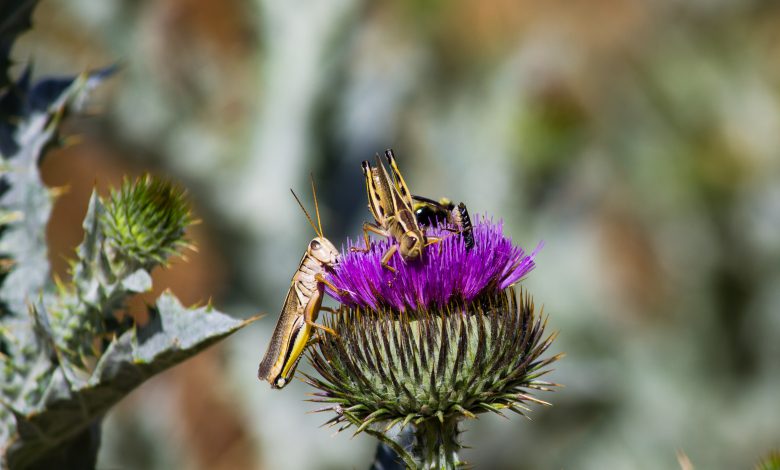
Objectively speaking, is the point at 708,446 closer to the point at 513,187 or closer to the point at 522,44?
the point at 513,187

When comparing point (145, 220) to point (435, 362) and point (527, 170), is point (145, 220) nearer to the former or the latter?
point (435, 362)

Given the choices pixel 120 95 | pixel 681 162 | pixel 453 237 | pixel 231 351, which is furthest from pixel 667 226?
pixel 453 237

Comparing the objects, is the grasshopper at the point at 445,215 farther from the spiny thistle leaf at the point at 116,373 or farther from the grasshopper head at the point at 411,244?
the spiny thistle leaf at the point at 116,373

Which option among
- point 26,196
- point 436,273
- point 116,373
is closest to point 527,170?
point 26,196

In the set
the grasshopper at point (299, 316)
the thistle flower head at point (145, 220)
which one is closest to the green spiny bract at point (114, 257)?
the thistle flower head at point (145, 220)

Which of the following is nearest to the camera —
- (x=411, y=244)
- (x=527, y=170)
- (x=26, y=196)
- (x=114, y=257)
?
(x=411, y=244)
